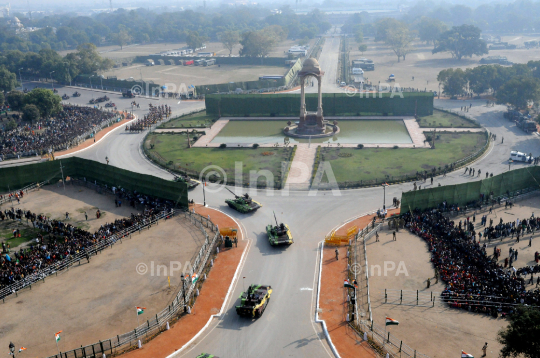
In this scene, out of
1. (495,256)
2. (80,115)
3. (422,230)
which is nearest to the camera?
(495,256)

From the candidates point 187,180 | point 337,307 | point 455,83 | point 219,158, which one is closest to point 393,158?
point 219,158

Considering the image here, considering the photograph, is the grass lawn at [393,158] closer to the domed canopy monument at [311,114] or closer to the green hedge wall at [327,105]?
the domed canopy monument at [311,114]

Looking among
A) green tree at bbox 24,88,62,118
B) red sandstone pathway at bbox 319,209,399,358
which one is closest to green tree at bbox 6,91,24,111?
green tree at bbox 24,88,62,118

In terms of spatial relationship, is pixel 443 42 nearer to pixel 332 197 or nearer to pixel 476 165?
pixel 476 165

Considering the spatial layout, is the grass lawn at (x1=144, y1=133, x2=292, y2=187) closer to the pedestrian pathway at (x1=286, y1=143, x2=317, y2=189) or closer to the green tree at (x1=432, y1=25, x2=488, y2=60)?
the pedestrian pathway at (x1=286, y1=143, x2=317, y2=189)

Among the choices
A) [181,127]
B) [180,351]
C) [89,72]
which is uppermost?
[89,72]

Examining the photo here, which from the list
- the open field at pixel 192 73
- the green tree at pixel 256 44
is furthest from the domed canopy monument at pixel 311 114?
the green tree at pixel 256 44

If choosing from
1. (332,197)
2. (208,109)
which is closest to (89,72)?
(208,109)
